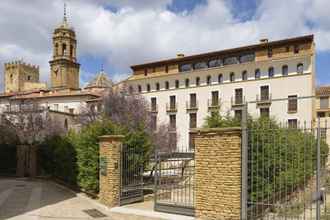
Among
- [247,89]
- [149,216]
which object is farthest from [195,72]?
[149,216]

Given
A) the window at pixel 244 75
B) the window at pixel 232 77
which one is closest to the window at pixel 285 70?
the window at pixel 244 75

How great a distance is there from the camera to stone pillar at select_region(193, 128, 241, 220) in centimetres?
748

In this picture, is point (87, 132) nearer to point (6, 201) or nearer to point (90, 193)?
point (90, 193)

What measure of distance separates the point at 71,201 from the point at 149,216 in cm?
365

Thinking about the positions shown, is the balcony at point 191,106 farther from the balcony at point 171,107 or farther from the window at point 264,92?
the window at point 264,92

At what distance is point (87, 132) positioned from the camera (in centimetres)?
1265

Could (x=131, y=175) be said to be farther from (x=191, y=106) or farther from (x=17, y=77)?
(x=17, y=77)

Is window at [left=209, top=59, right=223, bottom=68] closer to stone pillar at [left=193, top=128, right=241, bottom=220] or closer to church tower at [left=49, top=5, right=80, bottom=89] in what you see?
stone pillar at [left=193, top=128, right=241, bottom=220]

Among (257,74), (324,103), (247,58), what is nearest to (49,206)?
(257,74)

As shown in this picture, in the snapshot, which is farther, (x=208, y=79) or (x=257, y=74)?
(x=208, y=79)

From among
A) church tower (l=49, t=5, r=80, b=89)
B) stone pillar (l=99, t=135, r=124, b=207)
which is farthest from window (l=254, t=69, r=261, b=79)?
church tower (l=49, t=5, r=80, b=89)

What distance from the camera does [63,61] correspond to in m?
72.9

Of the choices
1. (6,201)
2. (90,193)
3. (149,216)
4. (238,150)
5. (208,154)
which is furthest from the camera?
(90,193)

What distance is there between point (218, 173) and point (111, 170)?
13.8ft
